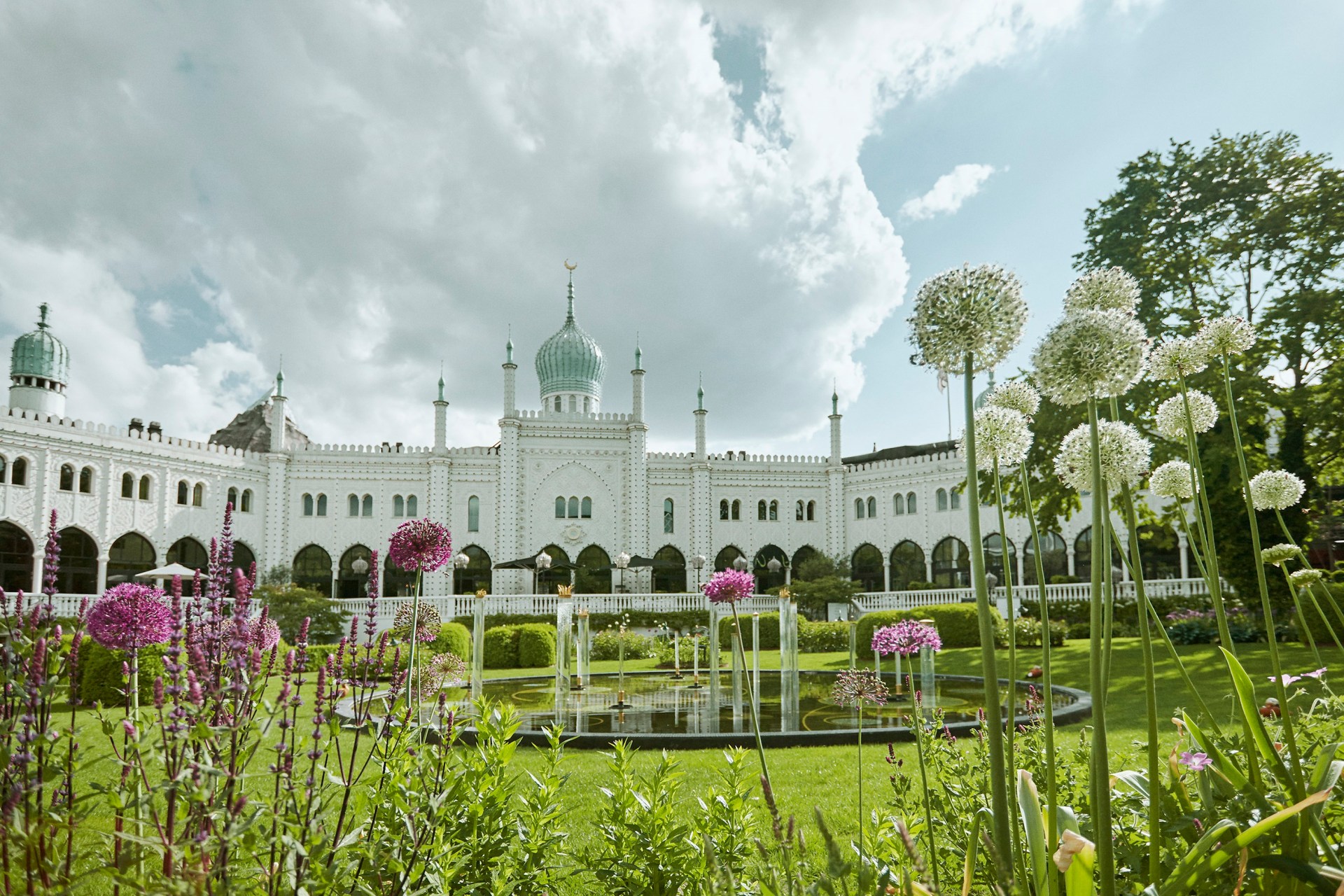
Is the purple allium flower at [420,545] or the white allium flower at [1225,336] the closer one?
the white allium flower at [1225,336]

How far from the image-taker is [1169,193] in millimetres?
17828

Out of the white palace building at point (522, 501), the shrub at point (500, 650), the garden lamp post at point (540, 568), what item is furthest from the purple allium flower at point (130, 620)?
the white palace building at point (522, 501)

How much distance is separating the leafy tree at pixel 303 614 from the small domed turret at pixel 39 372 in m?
19.4

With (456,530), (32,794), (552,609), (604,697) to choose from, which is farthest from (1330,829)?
(456,530)

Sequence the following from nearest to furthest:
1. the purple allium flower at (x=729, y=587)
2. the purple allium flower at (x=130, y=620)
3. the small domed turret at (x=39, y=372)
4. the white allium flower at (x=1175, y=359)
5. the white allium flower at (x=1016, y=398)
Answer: the purple allium flower at (x=130, y=620) < the white allium flower at (x=1016, y=398) < the white allium flower at (x=1175, y=359) < the purple allium flower at (x=729, y=587) < the small domed turret at (x=39, y=372)

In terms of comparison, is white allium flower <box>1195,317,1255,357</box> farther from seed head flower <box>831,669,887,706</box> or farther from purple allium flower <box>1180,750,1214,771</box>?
seed head flower <box>831,669,887,706</box>

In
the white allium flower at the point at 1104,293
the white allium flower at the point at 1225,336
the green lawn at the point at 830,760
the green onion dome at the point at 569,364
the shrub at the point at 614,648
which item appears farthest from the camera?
the green onion dome at the point at 569,364

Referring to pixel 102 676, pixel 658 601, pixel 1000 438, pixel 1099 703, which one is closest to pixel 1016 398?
pixel 1000 438

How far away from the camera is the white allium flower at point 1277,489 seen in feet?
12.3

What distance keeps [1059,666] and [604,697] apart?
29.4ft

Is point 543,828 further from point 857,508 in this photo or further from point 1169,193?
point 857,508

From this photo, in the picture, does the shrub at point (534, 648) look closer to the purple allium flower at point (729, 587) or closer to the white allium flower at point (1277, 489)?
the purple allium flower at point (729, 587)

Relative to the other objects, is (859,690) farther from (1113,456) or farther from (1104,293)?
(1104,293)

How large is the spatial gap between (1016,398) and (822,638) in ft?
63.4
